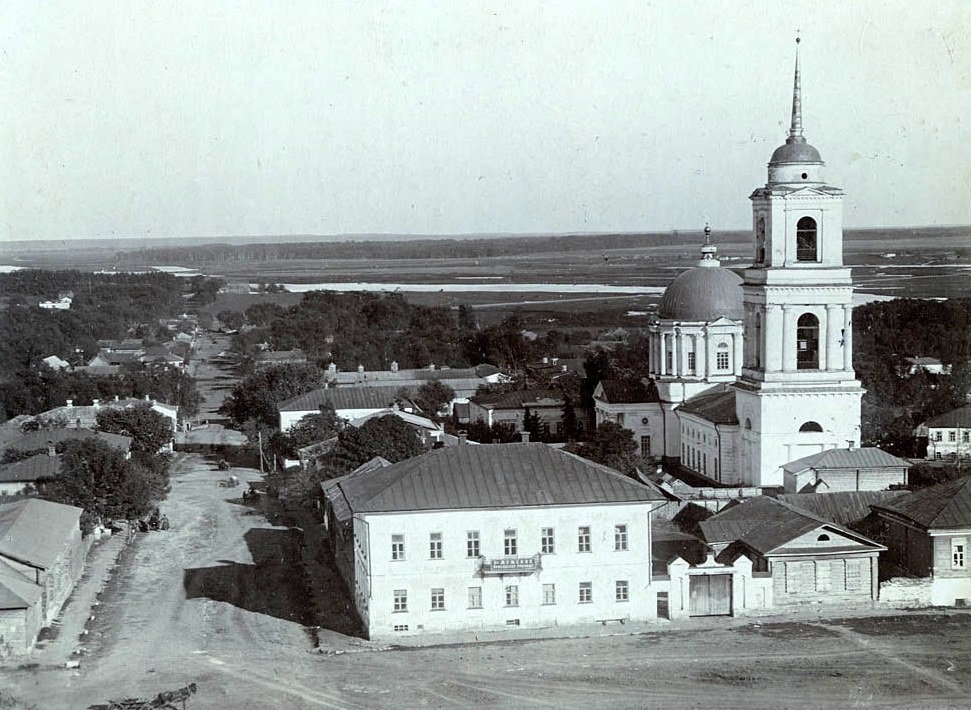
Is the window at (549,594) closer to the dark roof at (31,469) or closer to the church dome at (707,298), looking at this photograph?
the dark roof at (31,469)

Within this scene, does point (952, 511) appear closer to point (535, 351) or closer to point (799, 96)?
point (799, 96)

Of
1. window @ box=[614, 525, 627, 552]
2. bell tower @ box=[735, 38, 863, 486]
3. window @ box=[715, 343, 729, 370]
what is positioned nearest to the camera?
window @ box=[614, 525, 627, 552]

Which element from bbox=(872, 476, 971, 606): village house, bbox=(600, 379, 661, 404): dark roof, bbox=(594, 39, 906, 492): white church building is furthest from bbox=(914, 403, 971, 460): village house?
bbox=(872, 476, 971, 606): village house

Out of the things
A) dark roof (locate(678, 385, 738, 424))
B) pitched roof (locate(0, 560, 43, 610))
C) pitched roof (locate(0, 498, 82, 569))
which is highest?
dark roof (locate(678, 385, 738, 424))

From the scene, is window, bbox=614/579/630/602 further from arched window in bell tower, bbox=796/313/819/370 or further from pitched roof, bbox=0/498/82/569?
arched window in bell tower, bbox=796/313/819/370

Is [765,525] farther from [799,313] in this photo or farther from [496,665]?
[799,313]

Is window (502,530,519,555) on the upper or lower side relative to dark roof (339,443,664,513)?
lower

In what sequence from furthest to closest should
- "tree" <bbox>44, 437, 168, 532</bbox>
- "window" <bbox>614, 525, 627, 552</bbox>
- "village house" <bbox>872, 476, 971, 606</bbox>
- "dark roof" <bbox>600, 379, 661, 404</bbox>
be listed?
"dark roof" <bbox>600, 379, 661, 404</bbox>, "tree" <bbox>44, 437, 168, 532</bbox>, "village house" <bbox>872, 476, 971, 606</bbox>, "window" <bbox>614, 525, 627, 552</bbox>

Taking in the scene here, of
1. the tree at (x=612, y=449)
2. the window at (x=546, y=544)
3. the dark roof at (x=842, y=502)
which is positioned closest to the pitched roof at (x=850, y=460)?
the dark roof at (x=842, y=502)

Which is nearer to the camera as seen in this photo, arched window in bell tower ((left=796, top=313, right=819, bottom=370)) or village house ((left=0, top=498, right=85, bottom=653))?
village house ((left=0, top=498, right=85, bottom=653))
